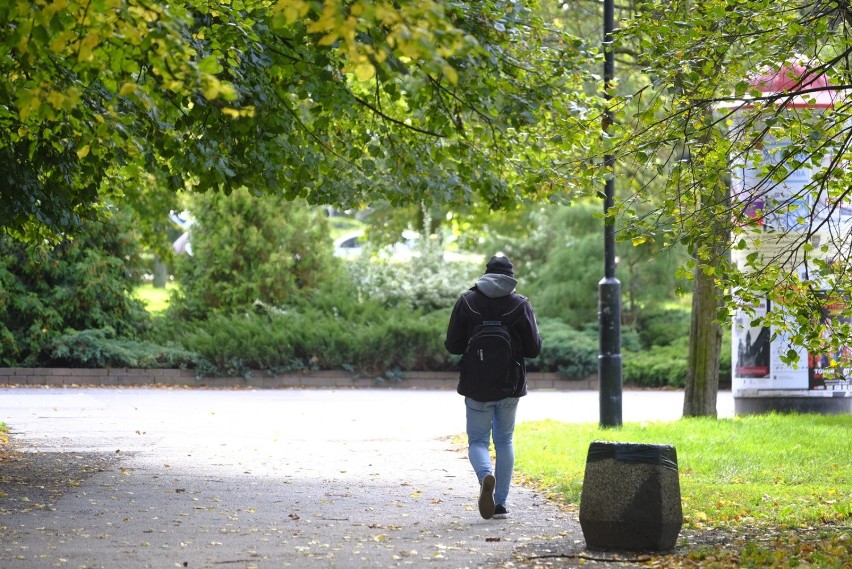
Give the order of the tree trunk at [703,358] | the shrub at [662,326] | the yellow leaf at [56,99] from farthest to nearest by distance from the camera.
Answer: the shrub at [662,326], the tree trunk at [703,358], the yellow leaf at [56,99]

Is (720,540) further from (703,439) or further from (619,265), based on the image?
(619,265)

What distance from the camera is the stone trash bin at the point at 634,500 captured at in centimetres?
727

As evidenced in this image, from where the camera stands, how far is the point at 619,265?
27.0 meters

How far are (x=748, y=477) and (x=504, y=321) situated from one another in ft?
11.5

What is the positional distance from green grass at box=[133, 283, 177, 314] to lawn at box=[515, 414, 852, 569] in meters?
13.4

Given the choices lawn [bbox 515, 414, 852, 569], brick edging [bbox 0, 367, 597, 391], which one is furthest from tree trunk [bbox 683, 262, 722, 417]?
brick edging [bbox 0, 367, 597, 391]

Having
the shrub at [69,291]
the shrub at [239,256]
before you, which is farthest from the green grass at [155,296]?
the shrub at [239,256]

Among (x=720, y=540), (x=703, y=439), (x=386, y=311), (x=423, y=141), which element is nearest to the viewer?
(x=720, y=540)

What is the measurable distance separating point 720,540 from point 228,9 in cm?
543

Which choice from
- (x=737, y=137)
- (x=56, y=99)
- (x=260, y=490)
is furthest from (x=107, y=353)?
(x=56, y=99)

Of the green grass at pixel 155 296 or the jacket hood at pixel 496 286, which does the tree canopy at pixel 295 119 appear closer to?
the jacket hood at pixel 496 286

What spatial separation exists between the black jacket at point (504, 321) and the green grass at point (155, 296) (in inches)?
643

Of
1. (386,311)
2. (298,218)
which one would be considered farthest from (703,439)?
(298,218)

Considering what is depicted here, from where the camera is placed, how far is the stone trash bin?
7.27m
